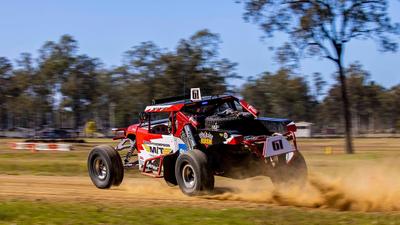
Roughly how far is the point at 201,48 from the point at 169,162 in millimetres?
47114

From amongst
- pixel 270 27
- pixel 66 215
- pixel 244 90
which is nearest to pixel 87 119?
pixel 244 90

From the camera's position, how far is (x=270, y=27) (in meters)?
27.9

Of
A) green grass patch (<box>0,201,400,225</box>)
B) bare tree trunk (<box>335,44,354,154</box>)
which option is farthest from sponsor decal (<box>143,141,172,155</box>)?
bare tree trunk (<box>335,44,354,154</box>)

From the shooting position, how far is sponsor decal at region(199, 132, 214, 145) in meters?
11.0

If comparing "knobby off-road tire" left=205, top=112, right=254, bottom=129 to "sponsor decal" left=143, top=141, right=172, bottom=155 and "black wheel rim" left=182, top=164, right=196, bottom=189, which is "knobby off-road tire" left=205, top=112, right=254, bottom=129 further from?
"sponsor decal" left=143, top=141, right=172, bottom=155

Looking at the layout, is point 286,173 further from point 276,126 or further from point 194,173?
point 194,173

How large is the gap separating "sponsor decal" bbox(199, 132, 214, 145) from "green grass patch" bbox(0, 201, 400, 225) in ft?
6.57

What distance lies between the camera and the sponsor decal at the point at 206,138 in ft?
36.2

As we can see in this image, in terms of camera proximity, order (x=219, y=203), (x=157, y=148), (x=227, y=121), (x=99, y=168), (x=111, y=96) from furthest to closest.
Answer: (x=111, y=96)
(x=99, y=168)
(x=157, y=148)
(x=227, y=121)
(x=219, y=203)

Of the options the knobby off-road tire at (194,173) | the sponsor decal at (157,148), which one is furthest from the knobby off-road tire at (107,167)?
Result: the knobby off-road tire at (194,173)

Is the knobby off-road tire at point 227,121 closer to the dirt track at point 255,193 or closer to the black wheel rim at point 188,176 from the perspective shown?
the black wheel rim at point 188,176

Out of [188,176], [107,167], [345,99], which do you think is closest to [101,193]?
[107,167]

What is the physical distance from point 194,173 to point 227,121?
126 cm

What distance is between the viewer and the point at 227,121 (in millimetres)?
11102
